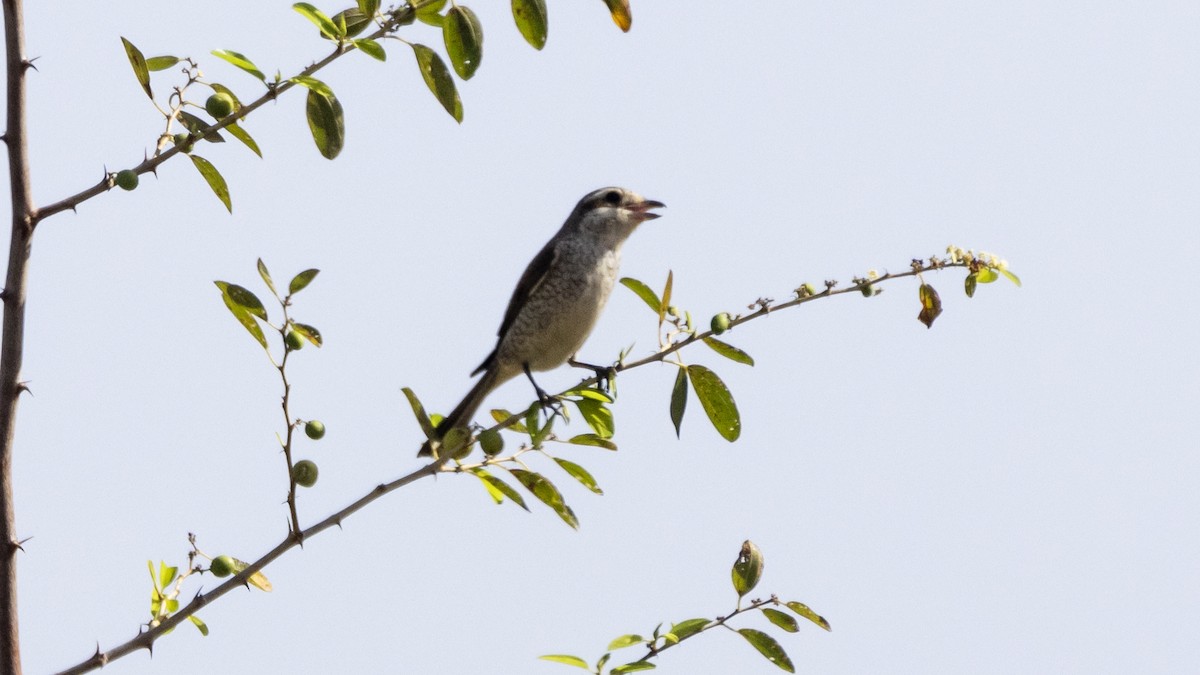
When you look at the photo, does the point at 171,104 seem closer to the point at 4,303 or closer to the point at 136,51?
the point at 136,51

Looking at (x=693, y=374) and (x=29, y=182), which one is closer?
(x=29, y=182)

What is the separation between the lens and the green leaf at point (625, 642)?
280 cm

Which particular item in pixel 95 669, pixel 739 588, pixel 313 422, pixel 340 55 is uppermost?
pixel 340 55

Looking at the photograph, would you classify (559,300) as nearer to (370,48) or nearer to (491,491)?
(491,491)

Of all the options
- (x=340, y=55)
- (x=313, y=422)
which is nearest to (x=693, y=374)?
A: (x=313, y=422)

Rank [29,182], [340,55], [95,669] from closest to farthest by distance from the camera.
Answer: [95,669] < [29,182] < [340,55]

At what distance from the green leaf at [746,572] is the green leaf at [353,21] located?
4.93 feet

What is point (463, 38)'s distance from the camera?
297 cm

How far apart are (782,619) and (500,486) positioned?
784 mm

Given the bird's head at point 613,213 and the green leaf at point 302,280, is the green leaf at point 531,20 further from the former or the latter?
the bird's head at point 613,213

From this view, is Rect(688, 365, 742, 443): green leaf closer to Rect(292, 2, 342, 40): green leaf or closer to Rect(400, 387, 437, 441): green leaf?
Rect(400, 387, 437, 441): green leaf

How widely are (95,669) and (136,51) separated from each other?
144 centimetres

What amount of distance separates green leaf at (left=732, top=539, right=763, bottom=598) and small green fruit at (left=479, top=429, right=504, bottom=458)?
784 mm

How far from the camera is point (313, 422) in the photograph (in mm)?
3225
